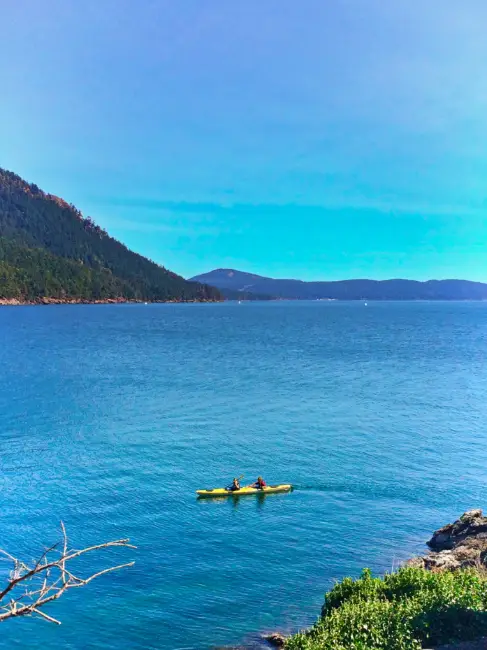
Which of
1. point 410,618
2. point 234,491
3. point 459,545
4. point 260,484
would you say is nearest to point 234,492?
point 234,491

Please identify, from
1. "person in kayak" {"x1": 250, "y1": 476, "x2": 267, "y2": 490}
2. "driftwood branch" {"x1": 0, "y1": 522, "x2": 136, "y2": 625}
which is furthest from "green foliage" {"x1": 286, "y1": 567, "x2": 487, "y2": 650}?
"person in kayak" {"x1": 250, "y1": 476, "x2": 267, "y2": 490}

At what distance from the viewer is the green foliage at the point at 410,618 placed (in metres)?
17.9

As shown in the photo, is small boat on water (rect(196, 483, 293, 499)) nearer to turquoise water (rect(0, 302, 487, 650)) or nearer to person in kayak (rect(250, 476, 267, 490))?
person in kayak (rect(250, 476, 267, 490))

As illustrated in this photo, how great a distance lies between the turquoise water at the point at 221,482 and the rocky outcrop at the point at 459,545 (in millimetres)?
1347

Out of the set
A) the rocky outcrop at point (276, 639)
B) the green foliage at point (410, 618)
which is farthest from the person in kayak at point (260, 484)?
the green foliage at point (410, 618)

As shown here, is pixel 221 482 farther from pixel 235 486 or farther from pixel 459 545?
pixel 459 545

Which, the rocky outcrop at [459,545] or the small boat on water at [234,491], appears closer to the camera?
the rocky outcrop at [459,545]

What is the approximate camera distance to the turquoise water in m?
25.7

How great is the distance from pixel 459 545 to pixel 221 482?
16863 mm

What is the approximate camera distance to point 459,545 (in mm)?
29766

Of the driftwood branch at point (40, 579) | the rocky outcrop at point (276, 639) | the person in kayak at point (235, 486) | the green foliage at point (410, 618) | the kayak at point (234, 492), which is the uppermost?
the driftwood branch at point (40, 579)

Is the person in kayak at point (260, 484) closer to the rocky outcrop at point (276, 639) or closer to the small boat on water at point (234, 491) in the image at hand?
the small boat on water at point (234, 491)

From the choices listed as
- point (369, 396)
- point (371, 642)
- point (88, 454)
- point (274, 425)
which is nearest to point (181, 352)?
point (369, 396)

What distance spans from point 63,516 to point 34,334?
129629 millimetres
